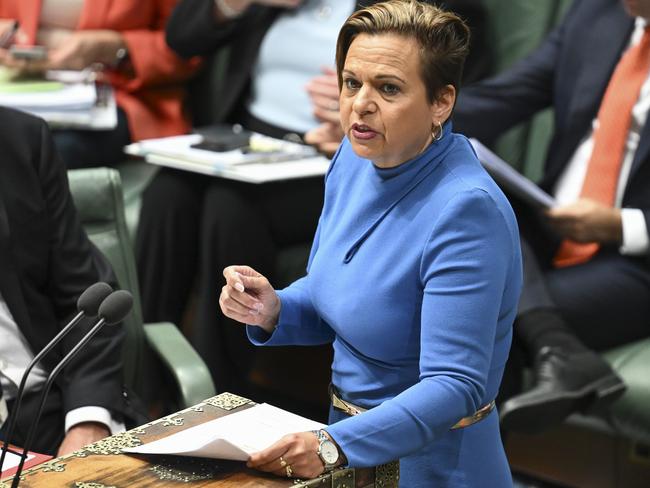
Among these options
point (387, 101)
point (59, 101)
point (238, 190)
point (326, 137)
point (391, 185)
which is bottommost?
point (238, 190)

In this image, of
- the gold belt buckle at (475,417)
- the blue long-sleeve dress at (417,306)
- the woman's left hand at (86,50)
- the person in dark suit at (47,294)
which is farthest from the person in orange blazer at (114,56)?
the gold belt buckle at (475,417)

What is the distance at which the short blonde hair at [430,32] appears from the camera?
159 centimetres

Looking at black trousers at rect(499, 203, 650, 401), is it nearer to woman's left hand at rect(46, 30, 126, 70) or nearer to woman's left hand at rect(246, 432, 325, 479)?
woman's left hand at rect(246, 432, 325, 479)

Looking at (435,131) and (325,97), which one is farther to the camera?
(325,97)

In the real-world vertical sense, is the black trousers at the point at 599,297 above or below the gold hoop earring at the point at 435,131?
below

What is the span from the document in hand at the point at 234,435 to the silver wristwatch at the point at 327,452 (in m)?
0.05

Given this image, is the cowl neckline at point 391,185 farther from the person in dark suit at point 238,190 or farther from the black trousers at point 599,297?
the person in dark suit at point 238,190

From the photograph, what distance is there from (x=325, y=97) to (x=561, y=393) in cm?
99

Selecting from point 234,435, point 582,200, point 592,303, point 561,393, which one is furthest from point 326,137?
point 234,435

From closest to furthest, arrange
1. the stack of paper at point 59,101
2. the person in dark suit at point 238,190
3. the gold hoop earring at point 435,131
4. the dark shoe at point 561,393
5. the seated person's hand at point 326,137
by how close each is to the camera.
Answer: the gold hoop earring at point 435,131
the dark shoe at point 561,393
the seated person's hand at point 326,137
the person in dark suit at point 238,190
the stack of paper at point 59,101

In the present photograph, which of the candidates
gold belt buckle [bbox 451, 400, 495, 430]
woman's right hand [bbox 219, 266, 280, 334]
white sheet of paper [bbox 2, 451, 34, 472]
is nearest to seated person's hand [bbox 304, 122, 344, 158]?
woman's right hand [bbox 219, 266, 280, 334]

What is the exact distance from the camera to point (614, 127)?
9.23ft

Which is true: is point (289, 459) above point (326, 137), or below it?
above

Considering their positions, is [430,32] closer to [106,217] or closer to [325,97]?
[106,217]
